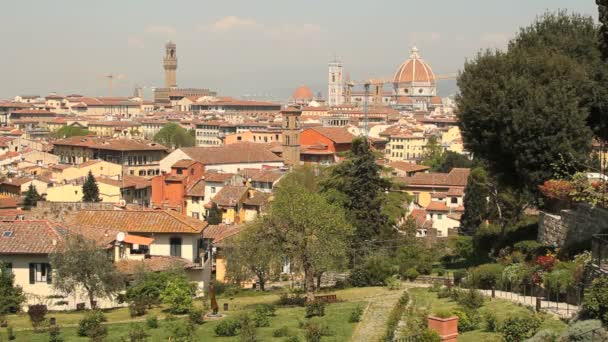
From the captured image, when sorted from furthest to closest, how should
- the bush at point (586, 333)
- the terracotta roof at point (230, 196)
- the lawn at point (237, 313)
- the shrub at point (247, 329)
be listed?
the terracotta roof at point (230, 196)
the lawn at point (237, 313)
the shrub at point (247, 329)
the bush at point (586, 333)

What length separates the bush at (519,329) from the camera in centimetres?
1595

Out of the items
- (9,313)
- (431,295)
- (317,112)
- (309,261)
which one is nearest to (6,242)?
(9,313)

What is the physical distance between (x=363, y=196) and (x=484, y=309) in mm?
15216

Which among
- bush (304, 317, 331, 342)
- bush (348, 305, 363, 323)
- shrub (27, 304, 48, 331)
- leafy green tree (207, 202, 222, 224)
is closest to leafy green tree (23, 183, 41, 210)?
leafy green tree (207, 202, 222, 224)

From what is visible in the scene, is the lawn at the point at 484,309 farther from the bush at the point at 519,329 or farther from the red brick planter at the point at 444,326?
the red brick planter at the point at 444,326

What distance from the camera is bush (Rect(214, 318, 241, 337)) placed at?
19969mm

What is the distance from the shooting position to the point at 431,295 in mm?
23578

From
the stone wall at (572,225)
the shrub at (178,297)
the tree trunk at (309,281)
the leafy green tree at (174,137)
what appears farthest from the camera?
the leafy green tree at (174,137)

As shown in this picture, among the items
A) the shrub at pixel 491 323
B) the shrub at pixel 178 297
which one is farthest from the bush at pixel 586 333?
the shrub at pixel 178 297

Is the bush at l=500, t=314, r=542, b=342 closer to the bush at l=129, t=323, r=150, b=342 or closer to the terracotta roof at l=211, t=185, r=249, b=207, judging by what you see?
the bush at l=129, t=323, r=150, b=342

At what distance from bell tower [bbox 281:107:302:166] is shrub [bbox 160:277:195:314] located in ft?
169

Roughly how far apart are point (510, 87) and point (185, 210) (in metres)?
35.0

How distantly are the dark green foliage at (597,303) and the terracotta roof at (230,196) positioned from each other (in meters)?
38.0

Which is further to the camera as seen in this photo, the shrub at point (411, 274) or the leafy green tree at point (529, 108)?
the shrub at point (411, 274)
